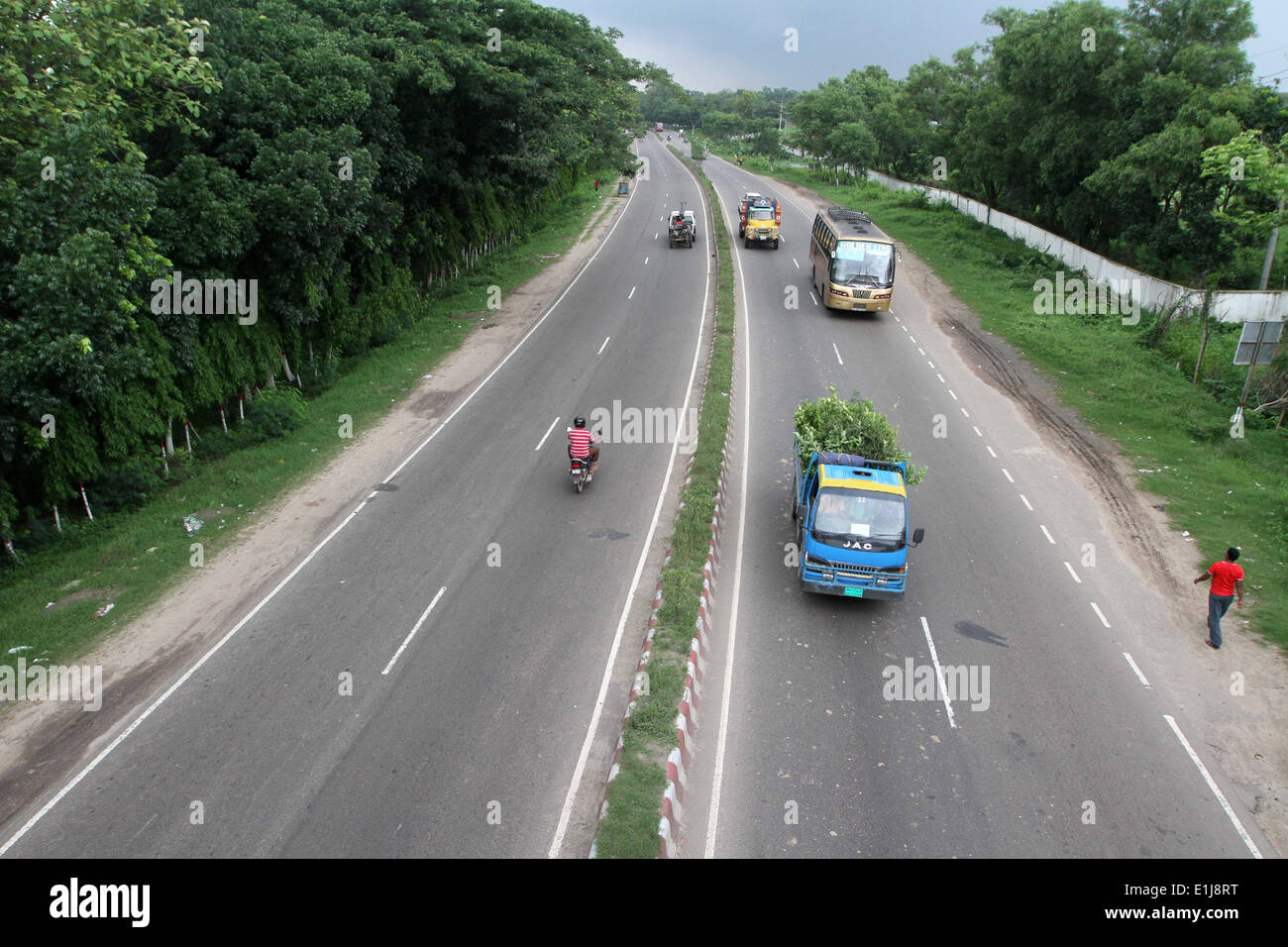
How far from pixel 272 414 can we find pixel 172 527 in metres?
5.24

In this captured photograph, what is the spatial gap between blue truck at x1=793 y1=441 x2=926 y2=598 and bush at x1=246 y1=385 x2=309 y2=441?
569 inches

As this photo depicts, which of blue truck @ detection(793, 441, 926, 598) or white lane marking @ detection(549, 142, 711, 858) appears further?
blue truck @ detection(793, 441, 926, 598)

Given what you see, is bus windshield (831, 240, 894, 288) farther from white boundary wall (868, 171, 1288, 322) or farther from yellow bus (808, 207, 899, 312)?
white boundary wall (868, 171, 1288, 322)

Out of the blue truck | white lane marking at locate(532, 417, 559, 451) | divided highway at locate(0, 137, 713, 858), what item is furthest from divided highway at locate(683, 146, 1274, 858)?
white lane marking at locate(532, 417, 559, 451)

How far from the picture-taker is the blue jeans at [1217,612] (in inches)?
511

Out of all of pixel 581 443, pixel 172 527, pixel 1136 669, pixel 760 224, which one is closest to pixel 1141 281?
pixel 760 224

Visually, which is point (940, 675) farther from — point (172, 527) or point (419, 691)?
point (172, 527)

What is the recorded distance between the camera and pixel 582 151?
37.8 metres

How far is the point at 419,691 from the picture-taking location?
11.6 meters

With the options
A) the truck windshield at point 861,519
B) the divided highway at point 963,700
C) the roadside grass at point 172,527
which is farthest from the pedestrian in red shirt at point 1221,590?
the roadside grass at point 172,527

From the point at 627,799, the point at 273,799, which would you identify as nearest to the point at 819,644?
the point at 627,799

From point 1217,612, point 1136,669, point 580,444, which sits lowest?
point 1136,669

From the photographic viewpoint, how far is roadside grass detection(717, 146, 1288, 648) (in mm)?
15914
